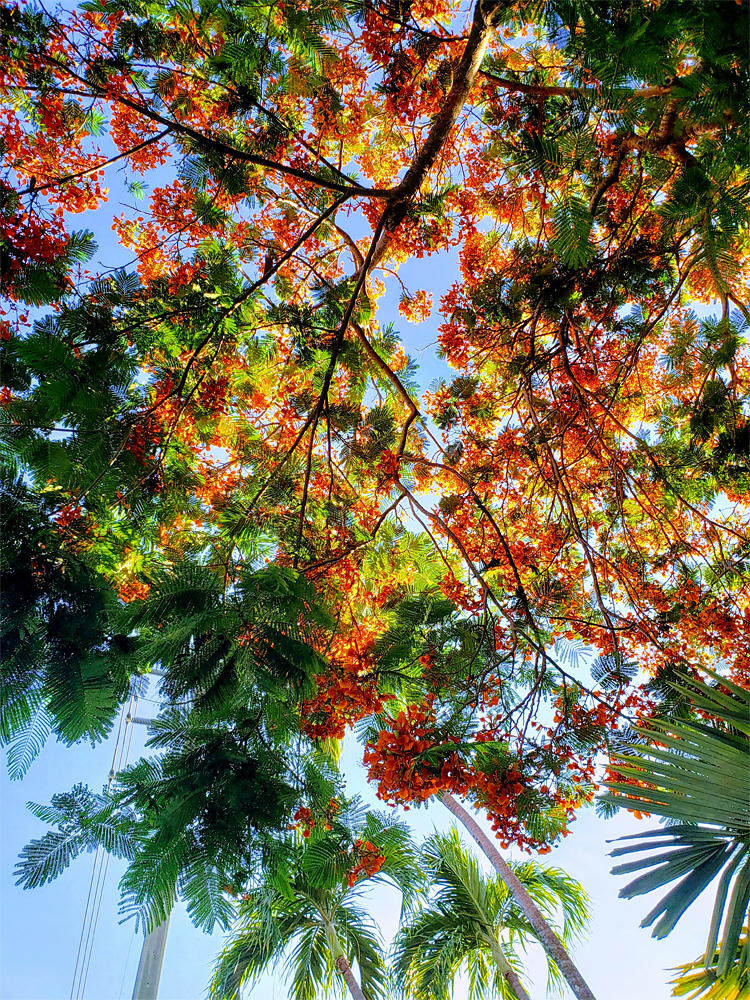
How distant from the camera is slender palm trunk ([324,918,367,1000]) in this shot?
18.4 feet

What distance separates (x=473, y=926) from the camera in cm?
605

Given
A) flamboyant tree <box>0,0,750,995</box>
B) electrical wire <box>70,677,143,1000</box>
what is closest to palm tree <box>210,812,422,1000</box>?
electrical wire <box>70,677,143,1000</box>

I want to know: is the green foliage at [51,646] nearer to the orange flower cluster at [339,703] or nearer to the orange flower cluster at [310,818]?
the orange flower cluster at [310,818]

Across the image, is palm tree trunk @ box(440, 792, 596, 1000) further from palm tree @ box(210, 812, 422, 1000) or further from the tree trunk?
the tree trunk

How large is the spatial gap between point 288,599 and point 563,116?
2928mm

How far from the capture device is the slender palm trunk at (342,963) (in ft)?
18.4

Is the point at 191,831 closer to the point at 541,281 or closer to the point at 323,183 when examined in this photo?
the point at 323,183

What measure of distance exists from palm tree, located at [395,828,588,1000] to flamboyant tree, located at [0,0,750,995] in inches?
148

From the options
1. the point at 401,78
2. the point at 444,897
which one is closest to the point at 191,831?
the point at 401,78

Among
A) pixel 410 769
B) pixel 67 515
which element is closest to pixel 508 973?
pixel 410 769

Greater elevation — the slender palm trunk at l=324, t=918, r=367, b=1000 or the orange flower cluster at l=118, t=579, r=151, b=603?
the orange flower cluster at l=118, t=579, r=151, b=603

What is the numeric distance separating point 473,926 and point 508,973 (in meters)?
0.48

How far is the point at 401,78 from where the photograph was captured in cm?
355

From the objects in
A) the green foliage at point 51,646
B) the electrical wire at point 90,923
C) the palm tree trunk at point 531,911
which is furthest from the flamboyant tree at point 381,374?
the electrical wire at point 90,923
